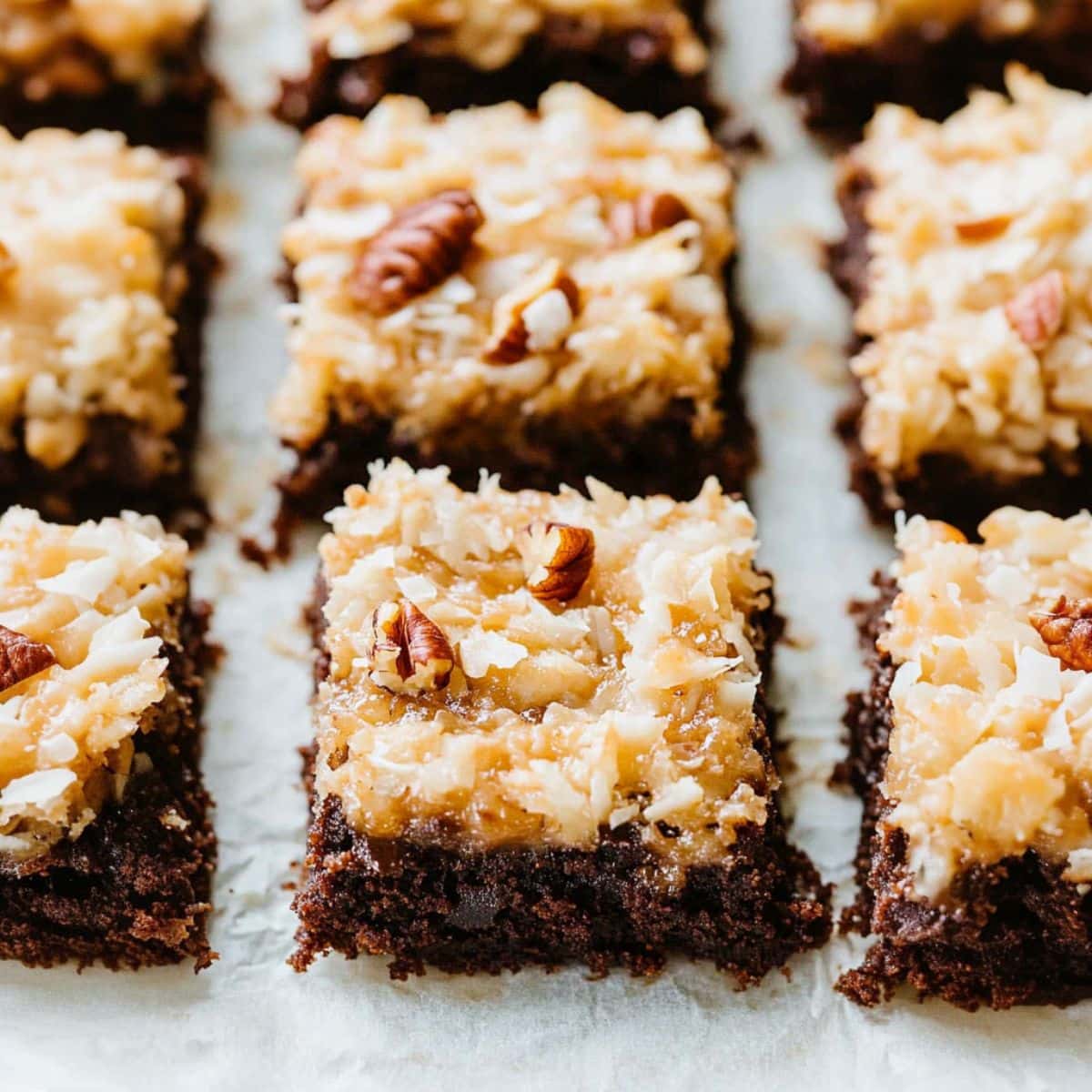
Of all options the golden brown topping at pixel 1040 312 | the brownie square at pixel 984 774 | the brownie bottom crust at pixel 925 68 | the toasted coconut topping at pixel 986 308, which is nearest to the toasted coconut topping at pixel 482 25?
the brownie bottom crust at pixel 925 68

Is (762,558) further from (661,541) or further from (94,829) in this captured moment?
(94,829)

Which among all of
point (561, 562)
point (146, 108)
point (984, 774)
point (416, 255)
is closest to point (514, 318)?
point (416, 255)

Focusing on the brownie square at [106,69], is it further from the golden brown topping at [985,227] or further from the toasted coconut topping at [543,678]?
the golden brown topping at [985,227]

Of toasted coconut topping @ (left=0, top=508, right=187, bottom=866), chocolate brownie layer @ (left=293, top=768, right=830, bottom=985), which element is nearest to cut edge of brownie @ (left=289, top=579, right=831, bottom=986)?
chocolate brownie layer @ (left=293, top=768, right=830, bottom=985)

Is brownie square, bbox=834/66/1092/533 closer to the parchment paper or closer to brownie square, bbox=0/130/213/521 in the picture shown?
the parchment paper

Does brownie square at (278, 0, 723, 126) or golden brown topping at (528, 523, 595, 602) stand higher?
brownie square at (278, 0, 723, 126)

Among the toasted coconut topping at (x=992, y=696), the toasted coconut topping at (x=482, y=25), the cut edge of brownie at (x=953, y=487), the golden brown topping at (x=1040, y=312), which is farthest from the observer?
the toasted coconut topping at (x=482, y=25)
